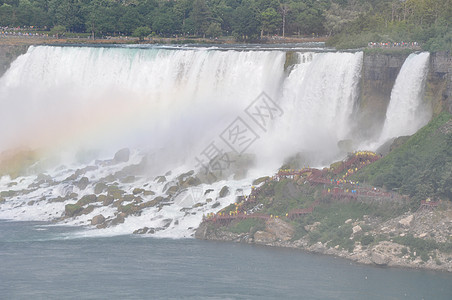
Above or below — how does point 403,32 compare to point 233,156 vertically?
above

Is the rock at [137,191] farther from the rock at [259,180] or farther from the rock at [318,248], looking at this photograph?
the rock at [318,248]

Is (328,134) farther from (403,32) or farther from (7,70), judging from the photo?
(7,70)

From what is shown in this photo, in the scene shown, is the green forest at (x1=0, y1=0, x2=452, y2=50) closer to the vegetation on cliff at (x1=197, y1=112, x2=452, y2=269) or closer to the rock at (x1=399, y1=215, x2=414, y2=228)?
the vegetation on cliff at (x1=197, y1=112, x2=452, y2=269)

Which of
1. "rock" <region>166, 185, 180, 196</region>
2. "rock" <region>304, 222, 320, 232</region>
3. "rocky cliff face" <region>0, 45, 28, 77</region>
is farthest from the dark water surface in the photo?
"rocky cliff face" <region>0, 45, 28, 77</region>

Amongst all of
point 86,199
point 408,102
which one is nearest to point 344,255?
point 408,102

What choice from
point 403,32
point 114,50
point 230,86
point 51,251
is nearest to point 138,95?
point 114,50

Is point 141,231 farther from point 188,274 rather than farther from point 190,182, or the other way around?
point 188,274

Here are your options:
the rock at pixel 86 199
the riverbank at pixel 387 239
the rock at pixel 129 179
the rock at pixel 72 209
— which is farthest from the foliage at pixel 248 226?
the rock at pixel 129 179
